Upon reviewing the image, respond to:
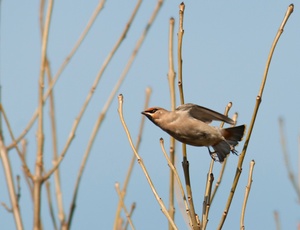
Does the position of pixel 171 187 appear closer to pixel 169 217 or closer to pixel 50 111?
pixel 169 217

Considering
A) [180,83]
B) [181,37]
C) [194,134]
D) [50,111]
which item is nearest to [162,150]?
[180,83]

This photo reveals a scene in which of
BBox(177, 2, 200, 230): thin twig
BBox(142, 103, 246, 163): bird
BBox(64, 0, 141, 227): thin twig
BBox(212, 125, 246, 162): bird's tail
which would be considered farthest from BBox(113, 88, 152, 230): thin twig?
BBox(212, 125, 246, 162): bird's tail

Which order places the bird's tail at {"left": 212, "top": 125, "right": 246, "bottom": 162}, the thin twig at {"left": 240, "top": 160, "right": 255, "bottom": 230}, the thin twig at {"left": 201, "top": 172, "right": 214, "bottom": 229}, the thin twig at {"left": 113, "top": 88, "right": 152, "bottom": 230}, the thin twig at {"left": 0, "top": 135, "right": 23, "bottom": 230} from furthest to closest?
the bird's tail at {"left": 212, "top": 125, "right": 246, "bottom": 162}, the thin twig at {"left": 201, "top": 172, "right": 214, "bottom": 229}, the thin twig at {"left": 240, "top": 160, "right": 255, "bottom": 230}, the thin twig at {"left": 113, "top": 88, "right": 152, "bottom": 230}, the thin twig at {"left": 0, "top": 135, "right": 23, "bottom": 230}

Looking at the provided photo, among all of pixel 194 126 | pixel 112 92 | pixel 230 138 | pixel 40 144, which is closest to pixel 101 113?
pixel 112 92

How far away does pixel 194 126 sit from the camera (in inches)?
234

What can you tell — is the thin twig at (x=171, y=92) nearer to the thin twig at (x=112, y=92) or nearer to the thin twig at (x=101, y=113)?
the thin twig at (x=112, y=92)

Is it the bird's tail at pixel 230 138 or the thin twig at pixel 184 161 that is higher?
the bird's tail at pixel 230 138

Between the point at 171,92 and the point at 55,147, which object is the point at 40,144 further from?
the point at 171,92

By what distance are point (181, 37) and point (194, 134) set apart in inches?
79.5

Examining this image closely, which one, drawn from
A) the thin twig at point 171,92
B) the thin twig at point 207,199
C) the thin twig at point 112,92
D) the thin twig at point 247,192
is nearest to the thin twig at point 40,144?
the thin twig at point 112,92

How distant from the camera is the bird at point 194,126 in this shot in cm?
587

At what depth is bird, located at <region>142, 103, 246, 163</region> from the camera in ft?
19.2

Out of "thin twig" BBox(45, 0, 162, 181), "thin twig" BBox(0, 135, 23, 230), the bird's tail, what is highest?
the bird's tail

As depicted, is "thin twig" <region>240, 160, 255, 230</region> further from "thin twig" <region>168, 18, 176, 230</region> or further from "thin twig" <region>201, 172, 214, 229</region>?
"thin twig" <region>168, 18, 176, 230</region>
